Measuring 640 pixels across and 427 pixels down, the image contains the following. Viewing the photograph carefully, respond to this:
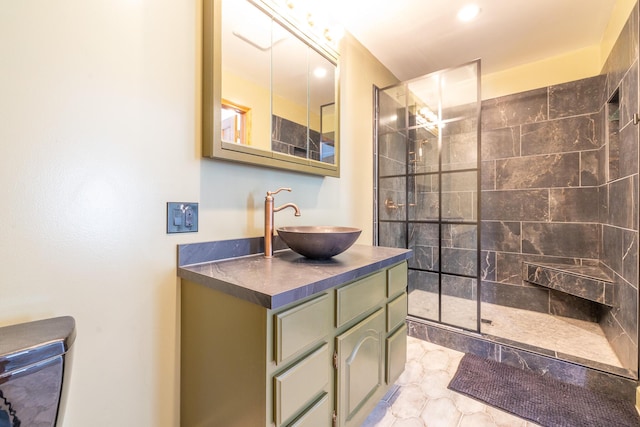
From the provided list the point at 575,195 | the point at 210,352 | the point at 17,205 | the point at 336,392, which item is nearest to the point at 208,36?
the point at 17,205

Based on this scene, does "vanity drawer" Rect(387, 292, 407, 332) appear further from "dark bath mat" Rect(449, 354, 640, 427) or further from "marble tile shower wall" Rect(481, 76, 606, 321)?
"marble tile shower wall" Rect(481, 76, 606, 321)

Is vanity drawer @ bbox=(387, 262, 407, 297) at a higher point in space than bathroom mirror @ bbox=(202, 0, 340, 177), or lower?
lower

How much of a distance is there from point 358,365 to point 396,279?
1.57 feet

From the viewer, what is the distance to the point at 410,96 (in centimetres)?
236

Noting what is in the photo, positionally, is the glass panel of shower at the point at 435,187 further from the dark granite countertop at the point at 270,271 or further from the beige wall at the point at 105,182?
the beige wall at the point at 105,182

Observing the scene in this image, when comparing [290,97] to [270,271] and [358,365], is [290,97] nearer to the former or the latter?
[270,271]

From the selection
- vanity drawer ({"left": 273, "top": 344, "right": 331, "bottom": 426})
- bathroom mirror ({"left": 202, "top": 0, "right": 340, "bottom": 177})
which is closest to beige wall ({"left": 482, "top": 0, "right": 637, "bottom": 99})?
bathroom mirror ({"left": 202, "top": 0, "right": 340, "bottom": 177})

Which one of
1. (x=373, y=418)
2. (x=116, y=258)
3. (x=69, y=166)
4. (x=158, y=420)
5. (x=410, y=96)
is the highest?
(x=410, y=96)

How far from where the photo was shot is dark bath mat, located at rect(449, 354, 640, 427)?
1341 millimetres

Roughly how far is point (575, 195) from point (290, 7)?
2.76 meters

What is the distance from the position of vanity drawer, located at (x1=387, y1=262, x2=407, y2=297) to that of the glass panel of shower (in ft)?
2.80

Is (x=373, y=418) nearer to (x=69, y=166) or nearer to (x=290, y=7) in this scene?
(x=69, y=166)

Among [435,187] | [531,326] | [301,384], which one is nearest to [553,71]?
[435,187]

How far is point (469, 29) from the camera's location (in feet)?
6.70
